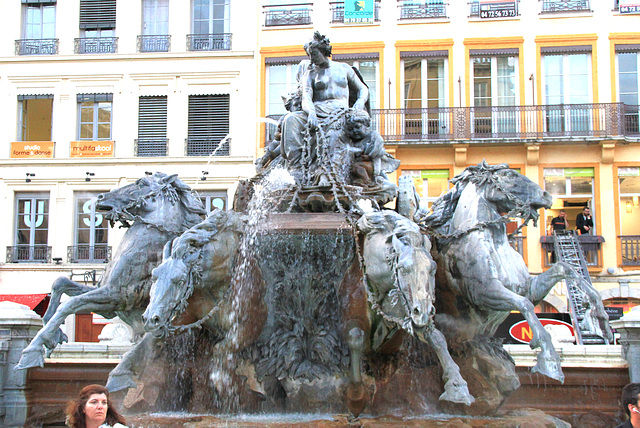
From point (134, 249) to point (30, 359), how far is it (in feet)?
5.00

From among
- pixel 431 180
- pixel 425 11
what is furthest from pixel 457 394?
pixel 425 11

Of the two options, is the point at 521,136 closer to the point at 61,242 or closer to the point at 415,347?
the point at 61,242

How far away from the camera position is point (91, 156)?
25.0m

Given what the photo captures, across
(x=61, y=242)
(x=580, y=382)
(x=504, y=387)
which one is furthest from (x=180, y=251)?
(x=61, y=242)

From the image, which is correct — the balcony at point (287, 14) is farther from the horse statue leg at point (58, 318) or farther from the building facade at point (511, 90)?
the horse statue leg at point (58, 318)

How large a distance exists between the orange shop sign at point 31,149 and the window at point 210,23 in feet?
20.9

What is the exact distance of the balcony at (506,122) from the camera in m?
23.5

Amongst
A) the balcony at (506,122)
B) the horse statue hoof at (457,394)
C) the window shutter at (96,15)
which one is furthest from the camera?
the window shutter at (96,15)

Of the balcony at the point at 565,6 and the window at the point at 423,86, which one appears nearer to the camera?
the window at the point at 423,86

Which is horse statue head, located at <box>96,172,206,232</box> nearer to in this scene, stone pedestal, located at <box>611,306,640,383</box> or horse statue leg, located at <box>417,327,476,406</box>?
horse statue leg, located at <box>417,327,476,406</box>

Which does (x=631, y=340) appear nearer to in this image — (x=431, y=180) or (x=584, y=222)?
(x=584, y=222)

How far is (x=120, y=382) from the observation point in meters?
6.59

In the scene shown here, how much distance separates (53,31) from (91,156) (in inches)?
207

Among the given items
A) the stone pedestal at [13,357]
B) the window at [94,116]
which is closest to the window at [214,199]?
the window at [94,116]
